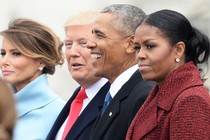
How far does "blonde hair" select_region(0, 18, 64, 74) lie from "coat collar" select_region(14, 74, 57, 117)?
0.15 meters

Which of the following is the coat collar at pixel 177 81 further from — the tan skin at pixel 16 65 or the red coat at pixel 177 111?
the tan skin at pixel 16 65

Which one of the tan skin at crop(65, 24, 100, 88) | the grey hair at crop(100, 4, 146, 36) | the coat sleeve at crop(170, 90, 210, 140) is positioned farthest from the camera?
the tan skin at crop(65, 24, 100, 88)

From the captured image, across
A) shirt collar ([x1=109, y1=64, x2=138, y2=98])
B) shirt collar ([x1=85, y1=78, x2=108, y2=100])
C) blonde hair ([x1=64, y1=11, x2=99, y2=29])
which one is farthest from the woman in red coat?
blonde hair ([x1=64, y1=11, x2=99, y2=29])

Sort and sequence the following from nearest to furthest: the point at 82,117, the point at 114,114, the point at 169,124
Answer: the point at 169,124
the point at 114,114
the point at 82,117

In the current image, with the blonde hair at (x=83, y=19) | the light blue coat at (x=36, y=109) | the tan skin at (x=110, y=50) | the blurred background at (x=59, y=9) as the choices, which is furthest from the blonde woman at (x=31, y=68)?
the blurred background at (x=59, y=9)

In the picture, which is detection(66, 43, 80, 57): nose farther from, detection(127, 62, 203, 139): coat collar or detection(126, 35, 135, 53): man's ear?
detection(127, 62, 203, 139): coat collar

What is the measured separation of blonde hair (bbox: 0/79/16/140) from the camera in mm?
1545

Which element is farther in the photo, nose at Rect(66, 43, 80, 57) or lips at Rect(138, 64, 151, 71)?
nose at Rect(66, 43, 80, 57)

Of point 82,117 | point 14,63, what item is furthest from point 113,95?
point 14,63

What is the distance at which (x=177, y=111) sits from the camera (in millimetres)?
3055

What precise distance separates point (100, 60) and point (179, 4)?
2979 mm

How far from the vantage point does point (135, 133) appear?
3.30 meters

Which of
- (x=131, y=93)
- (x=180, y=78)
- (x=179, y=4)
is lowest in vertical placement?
(x=179, y=4)

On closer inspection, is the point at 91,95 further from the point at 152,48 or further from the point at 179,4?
the point at 179,4
